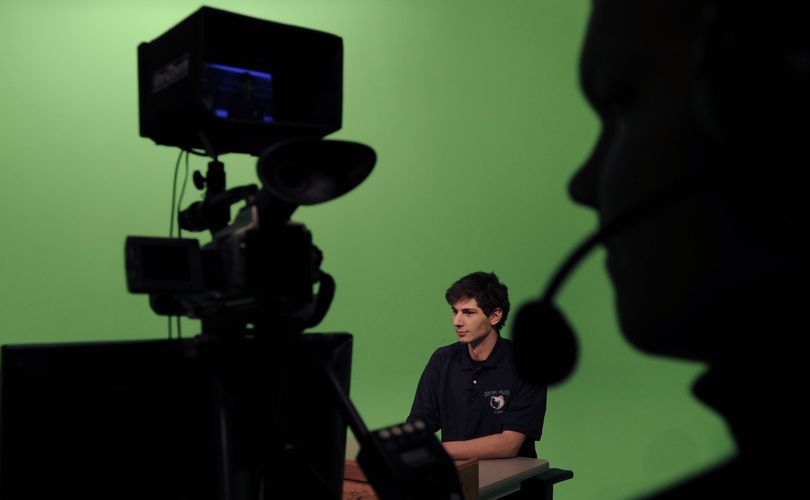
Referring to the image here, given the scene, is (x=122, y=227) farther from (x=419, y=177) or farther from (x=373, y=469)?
(x=373, y=469)

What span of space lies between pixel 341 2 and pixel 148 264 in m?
3.07

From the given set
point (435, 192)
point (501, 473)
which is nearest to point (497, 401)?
point (501, 473)

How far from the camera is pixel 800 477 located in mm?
443

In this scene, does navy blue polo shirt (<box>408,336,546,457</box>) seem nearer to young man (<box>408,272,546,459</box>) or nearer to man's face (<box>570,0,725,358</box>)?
young man (<box>408,272,546,459</box>)

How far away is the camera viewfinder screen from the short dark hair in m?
2.12

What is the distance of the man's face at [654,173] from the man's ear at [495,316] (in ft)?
8.37

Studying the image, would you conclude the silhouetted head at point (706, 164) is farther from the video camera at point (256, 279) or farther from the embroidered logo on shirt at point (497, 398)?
the embroidered logo on shirt at point (497, 398)

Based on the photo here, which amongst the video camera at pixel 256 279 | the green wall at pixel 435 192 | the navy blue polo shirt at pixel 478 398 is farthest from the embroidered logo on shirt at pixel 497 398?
the video camera at pixel 256 279

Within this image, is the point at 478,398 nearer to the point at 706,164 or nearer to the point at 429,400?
the point at 429,400

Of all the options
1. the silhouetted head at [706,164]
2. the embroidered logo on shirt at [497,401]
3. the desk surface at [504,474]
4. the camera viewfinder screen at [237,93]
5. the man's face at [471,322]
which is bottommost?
the desk surface at [504,474]

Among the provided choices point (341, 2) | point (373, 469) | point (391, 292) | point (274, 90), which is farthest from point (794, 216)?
point (341, 2)

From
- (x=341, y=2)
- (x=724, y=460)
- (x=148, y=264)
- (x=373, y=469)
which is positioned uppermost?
(x=341, y=2)

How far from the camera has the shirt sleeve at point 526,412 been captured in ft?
8.93

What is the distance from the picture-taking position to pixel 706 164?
1.54ft
